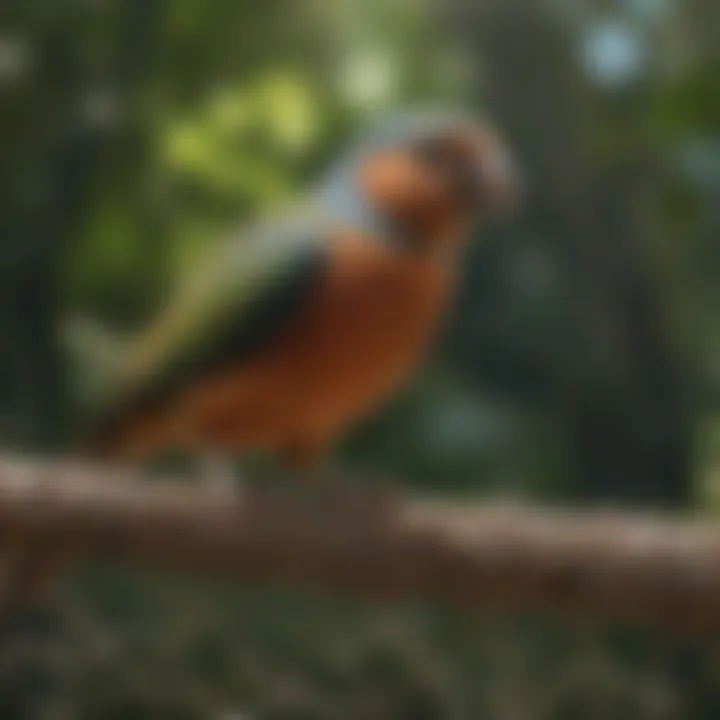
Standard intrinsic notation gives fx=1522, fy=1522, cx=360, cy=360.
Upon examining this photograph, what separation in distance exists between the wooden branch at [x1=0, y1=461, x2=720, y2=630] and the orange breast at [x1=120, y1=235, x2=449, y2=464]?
0.04m

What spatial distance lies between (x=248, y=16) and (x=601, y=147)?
21 centimetres

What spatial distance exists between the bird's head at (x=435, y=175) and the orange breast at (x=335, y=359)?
22 mm

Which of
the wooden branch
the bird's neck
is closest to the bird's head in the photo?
the bird's neck

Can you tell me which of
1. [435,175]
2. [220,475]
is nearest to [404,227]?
[435,175]

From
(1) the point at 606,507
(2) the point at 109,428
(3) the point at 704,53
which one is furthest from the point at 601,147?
(2) the point at 109,428

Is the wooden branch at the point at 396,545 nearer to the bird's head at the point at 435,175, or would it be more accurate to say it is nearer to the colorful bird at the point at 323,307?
the colorful bird at the point at 323,307

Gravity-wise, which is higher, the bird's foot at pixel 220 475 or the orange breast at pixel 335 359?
the orange breast at pixel 335 359

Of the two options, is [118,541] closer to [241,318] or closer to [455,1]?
[241,318]

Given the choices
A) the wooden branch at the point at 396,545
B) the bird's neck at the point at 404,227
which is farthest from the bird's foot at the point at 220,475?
the bird's neck at the point at 404,227

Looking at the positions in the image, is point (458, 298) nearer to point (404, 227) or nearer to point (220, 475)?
point (404, 227)

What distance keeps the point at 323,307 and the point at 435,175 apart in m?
0.10

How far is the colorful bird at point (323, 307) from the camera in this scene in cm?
84

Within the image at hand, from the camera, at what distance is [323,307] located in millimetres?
845

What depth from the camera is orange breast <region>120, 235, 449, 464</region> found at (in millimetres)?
843
